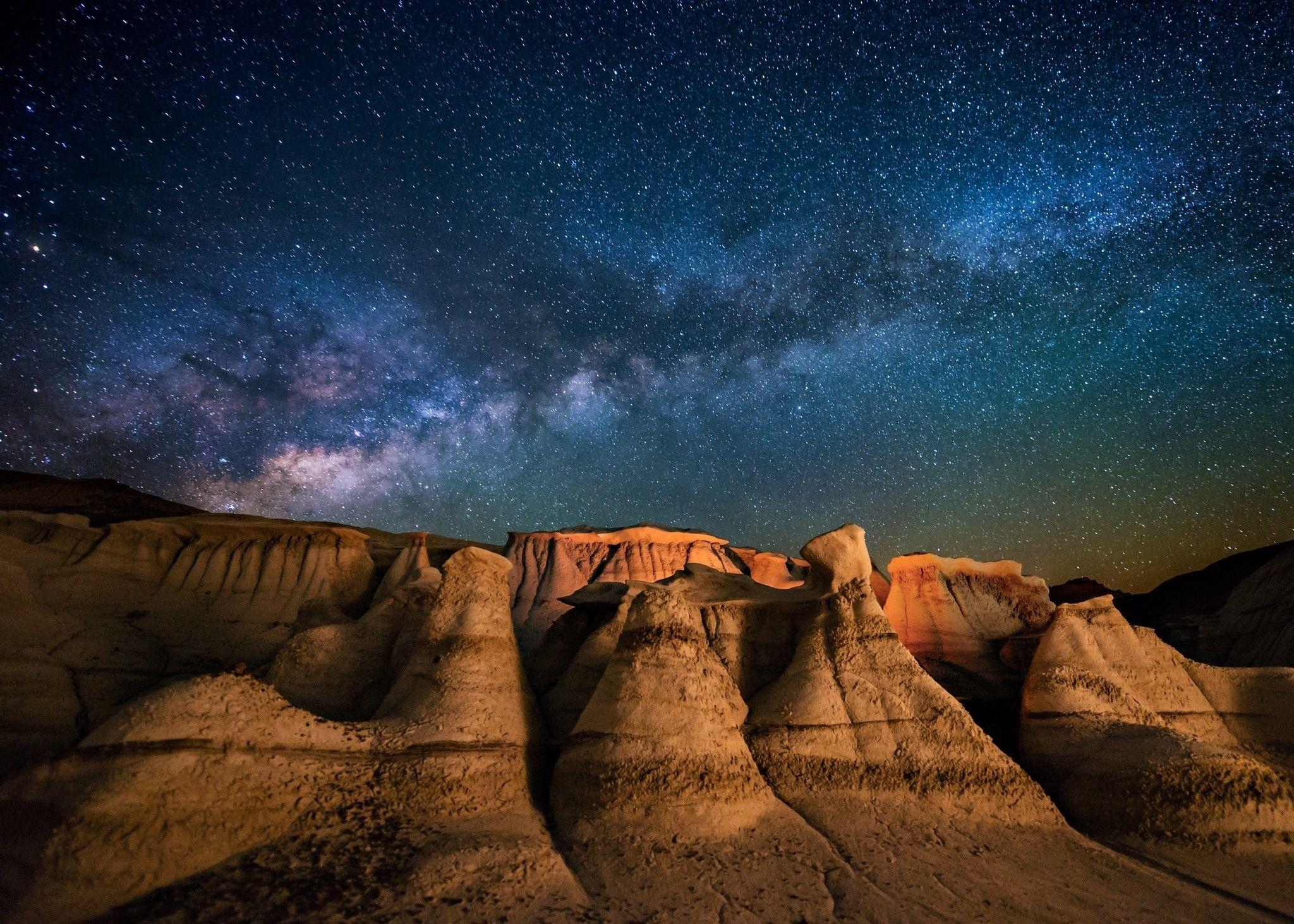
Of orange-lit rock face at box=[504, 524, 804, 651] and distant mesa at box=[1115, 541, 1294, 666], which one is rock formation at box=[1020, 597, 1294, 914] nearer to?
distant mesa at box=[1115, 541, 1294, 666]

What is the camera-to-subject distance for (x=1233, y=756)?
766 centimetres

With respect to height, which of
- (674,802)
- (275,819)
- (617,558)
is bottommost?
(674,802)

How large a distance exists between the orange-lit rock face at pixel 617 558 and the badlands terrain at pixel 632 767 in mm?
12360

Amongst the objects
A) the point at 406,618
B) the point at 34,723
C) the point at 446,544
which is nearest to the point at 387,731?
the point at 406,618

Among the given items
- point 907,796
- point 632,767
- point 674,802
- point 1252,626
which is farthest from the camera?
point 1252,626

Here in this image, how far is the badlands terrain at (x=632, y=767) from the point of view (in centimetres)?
449

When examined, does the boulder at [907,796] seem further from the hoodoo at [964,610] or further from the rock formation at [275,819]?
the hoodoo at [964,610]

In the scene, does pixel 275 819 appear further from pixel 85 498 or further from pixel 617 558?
pixel 85 498

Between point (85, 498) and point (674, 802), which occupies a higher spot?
point (85, 498)

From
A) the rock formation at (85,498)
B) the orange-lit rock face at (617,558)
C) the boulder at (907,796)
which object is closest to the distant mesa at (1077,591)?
the orange-lit rock face at (617,558)

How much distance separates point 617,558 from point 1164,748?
20242mm

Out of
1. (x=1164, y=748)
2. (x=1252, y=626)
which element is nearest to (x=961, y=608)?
(x=1252, y=626)

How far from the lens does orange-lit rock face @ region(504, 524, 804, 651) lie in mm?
24734

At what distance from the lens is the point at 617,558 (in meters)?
26.2
